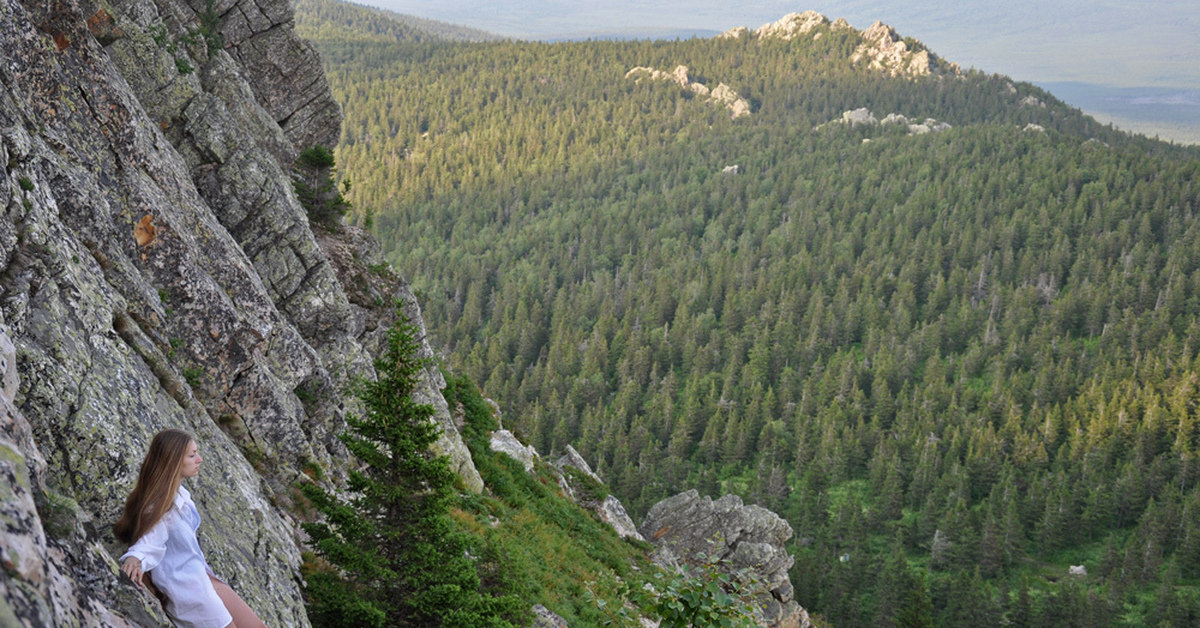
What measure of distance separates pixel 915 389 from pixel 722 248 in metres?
64.6

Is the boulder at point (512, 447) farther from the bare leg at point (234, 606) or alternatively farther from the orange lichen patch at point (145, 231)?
the bare leg at point (234, 606)

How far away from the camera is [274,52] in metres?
26.9

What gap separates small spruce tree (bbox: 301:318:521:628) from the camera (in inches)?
387

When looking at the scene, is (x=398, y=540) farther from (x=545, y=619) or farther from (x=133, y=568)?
(x=545, y=619)

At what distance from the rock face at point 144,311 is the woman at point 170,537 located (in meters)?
0.24

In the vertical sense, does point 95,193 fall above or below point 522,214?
above

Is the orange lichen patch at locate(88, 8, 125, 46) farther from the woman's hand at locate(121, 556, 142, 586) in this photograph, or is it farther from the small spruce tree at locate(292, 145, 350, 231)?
the woman's hand at locate(121, 556, 142, 586)

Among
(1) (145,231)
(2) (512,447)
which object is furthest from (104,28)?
(2) (512,447)

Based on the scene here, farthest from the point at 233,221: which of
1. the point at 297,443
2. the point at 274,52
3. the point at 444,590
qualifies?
the point at 444,590

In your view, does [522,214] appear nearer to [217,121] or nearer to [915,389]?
[915,389]

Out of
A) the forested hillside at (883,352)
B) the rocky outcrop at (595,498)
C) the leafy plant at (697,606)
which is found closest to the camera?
the leafy plant at (697,606)

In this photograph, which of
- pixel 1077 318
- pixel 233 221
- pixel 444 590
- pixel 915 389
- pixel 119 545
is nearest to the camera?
pixel 119 545

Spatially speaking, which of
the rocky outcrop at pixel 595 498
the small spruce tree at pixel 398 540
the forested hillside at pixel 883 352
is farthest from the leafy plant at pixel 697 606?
the forested hillside at pixel 883 352

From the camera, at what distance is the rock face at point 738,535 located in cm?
3860
